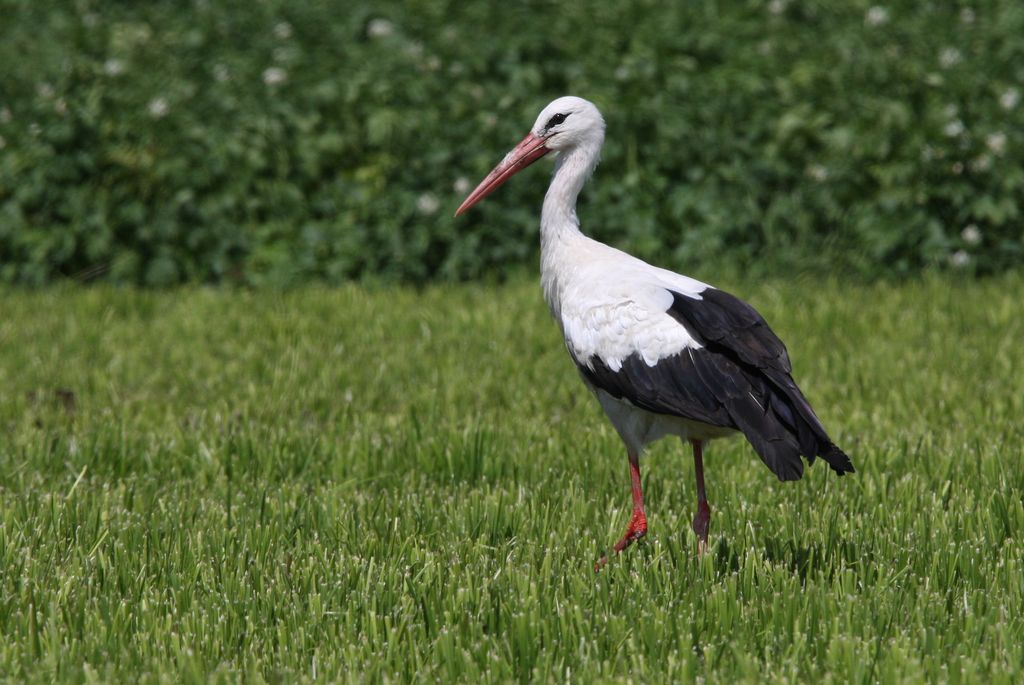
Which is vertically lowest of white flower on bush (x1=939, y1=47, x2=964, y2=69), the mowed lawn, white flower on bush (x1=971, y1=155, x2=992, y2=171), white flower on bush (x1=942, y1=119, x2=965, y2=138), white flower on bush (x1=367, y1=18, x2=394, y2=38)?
the mowed lawn

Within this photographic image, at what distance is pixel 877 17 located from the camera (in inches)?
371

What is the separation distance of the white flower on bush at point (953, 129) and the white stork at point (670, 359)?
4.35 meters

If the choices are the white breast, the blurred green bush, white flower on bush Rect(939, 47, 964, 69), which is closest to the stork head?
the white breast

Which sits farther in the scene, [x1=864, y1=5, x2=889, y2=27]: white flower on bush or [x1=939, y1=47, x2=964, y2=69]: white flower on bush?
[x1=864, y1=5, x2=889, y2=27]: white flower on bush

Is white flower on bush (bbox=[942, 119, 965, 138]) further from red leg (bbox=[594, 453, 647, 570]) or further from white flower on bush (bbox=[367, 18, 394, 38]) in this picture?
red leg (bbox=[594, 453, 647, 570])

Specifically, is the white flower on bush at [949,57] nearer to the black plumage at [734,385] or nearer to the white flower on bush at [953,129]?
the white flower on bush at [953,129]

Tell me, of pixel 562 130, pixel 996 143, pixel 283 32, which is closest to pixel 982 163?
pixel 996 143

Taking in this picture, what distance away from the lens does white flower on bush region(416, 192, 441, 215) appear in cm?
859

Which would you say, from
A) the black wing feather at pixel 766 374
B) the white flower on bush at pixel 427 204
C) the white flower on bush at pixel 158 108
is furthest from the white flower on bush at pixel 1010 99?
the white flower on bush at pixel 158 108

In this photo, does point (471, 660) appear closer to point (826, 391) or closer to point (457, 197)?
point (826, 391)

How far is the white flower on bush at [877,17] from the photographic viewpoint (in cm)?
942

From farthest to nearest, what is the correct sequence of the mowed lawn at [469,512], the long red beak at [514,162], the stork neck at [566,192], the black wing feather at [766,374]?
the long red beak at [514,162] < the stork neck at [566,192] < the black wing feather at [766,374] < the mowed lawn at [469,512]

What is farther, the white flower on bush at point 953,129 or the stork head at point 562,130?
the white flower on bush at point 953,129

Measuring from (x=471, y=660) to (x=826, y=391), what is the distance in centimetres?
330
